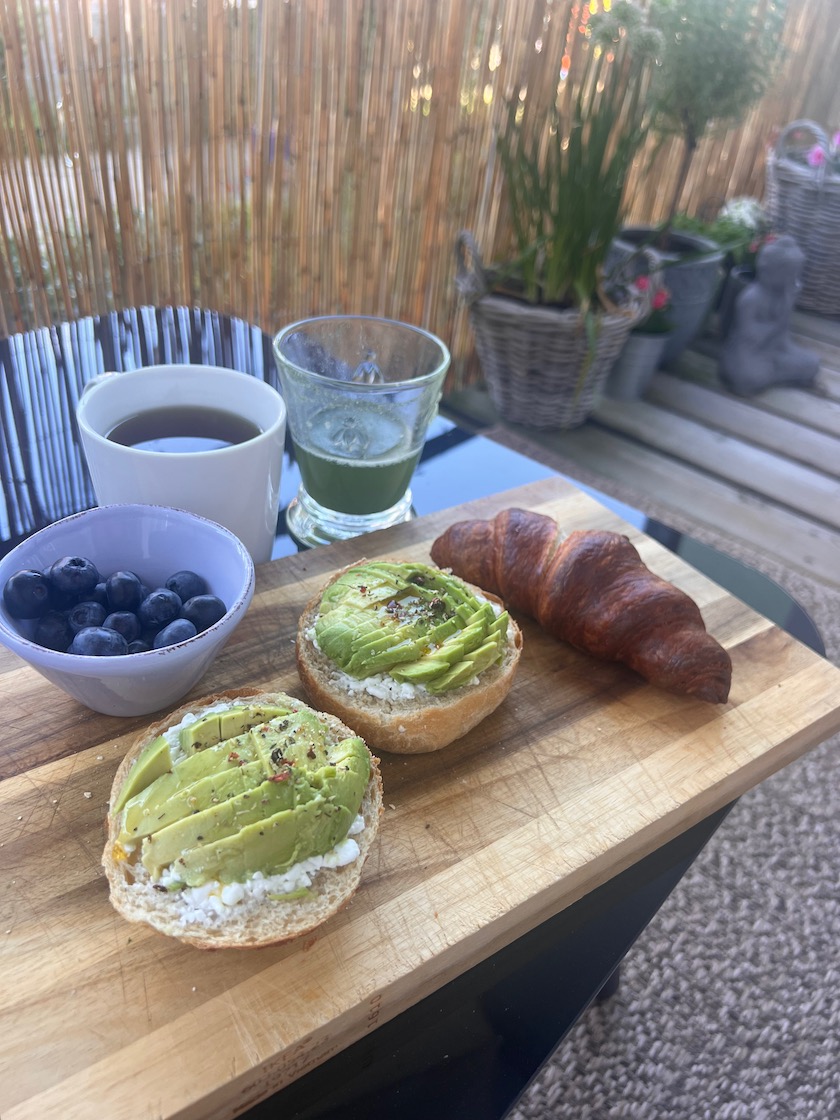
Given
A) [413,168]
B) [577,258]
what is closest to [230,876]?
[413,168]

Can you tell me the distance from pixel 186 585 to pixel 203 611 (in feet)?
0.28

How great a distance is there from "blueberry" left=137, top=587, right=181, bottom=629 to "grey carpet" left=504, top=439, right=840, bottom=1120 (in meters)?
1.21

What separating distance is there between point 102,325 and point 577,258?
6.13 ft

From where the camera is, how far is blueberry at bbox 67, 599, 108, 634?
3.87 ft

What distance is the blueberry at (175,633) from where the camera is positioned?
1.17 metres

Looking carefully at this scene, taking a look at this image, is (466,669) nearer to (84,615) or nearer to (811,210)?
(84,615)

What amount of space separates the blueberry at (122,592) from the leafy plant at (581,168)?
236cm

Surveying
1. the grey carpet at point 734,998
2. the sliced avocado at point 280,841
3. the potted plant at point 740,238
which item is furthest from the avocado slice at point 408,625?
the potted plant at point 740,238

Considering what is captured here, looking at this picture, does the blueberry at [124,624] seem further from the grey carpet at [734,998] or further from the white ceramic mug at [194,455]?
the grey carpet at [734,998]

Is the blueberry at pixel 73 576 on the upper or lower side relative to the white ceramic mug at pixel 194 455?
lower

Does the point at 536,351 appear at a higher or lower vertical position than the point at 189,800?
lower

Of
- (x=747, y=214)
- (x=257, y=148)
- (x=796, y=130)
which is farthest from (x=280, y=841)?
(x=796, y=130)

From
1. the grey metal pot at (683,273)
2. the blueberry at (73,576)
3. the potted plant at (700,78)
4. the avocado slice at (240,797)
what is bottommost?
the grey metal pot at (683,273)

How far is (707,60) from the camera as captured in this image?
3422mm
